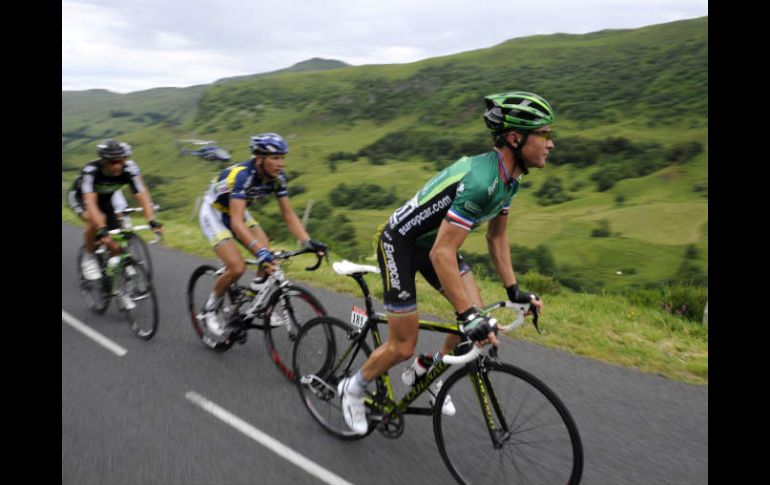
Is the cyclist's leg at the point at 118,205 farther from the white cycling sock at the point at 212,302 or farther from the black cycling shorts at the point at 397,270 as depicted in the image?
the black cycling shorts at the point at 397,270

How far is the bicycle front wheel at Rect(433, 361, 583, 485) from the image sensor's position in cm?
290

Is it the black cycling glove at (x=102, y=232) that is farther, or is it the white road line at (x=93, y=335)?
the black cycling glove at (x=102, y=232)

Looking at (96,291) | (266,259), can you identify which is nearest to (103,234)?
(96,291)

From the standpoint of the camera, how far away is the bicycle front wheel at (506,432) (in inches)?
114

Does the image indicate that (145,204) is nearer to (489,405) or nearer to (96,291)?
(96,291)

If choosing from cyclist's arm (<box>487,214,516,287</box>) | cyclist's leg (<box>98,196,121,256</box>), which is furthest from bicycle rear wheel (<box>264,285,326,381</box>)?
cyclist's leg (<box>98,196,121,256</box>)

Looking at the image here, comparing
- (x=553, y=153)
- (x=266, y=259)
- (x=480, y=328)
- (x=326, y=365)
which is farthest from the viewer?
(x=553, y=153)

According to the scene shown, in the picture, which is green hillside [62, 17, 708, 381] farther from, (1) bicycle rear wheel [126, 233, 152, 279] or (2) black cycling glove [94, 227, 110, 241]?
(2) black cycling glove [94, 227, 110, 241]

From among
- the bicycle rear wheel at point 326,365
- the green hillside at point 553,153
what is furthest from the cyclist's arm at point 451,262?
the green hillside at point 553,153

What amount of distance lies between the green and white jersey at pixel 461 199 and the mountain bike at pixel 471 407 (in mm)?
485

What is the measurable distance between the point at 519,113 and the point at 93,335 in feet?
18.4

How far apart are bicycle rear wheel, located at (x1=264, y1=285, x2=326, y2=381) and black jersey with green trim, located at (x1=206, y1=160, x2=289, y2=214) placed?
96cm

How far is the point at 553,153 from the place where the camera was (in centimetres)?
5453
